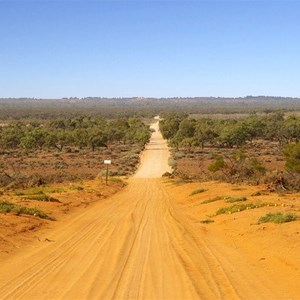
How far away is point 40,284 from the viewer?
404 inches

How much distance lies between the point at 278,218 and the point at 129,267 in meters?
6.55

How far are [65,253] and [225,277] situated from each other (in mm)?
4761

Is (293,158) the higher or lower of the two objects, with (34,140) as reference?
higher

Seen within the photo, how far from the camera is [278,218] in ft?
53.6

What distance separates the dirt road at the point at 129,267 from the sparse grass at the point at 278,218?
7.41ft

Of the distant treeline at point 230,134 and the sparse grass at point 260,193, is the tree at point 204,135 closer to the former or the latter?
the distant treeline at point 230,134

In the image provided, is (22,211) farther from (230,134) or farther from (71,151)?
(230,134)

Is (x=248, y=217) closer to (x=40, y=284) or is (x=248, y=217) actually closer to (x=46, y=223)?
(x=46, y=223)

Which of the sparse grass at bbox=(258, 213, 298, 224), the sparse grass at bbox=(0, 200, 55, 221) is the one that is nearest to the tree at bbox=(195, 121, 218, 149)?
the sparse grass at bbox=(0, 200, 55, 221)

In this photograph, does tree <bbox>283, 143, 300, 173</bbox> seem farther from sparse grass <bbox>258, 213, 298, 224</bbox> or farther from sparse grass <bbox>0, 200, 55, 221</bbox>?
sparse grass <bbox>0, 200, 55, 221</bbox>

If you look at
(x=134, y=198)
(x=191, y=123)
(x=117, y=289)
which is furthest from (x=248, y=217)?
(x=191, y=123)

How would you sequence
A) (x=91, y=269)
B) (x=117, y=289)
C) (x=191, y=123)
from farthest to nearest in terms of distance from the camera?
(x=191, y=123), (x=91, y=269), (x=117, y=289)

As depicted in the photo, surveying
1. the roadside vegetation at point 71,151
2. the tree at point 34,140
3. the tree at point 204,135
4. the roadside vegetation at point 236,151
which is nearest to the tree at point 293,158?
the roadside vegetation at point 236,151

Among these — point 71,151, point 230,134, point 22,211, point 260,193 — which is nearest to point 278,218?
point 260,193
